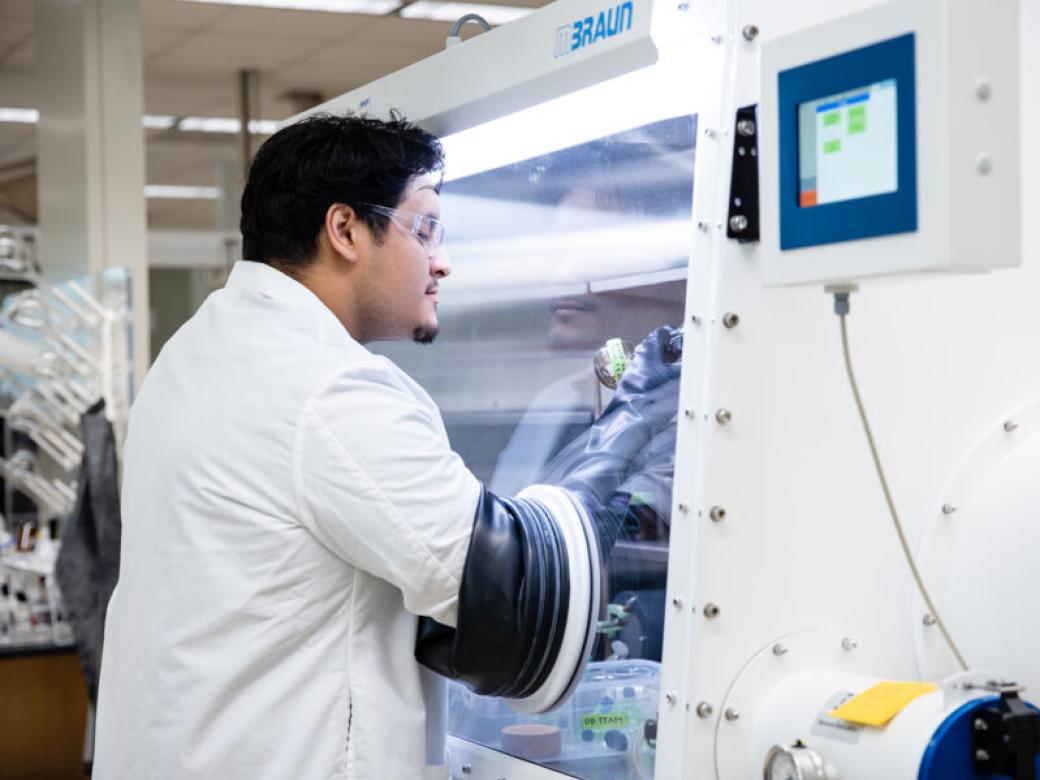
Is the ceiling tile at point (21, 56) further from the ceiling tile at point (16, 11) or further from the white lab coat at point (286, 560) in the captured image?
the white lab coat at point (286, 560)

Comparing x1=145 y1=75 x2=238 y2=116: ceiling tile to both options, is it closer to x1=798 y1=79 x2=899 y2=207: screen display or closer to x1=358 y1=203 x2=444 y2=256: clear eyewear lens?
x1=358 y1=203 x2=444 y2=256: clear eyewear lens

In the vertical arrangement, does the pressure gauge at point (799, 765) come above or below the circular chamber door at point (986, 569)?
below

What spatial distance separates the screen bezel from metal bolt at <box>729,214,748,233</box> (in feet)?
0.39

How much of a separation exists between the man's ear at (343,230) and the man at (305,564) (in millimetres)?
72

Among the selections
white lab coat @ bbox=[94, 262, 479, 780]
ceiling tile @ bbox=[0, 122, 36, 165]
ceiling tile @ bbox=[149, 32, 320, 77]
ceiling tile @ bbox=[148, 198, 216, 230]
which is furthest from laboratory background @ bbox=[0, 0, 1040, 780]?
ceiling tile @ bbox=[148, 198, 216, 230]

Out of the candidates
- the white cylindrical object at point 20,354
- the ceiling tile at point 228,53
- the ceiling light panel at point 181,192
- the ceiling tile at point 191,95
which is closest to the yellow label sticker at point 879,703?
the white cylindrical object at point 20,354

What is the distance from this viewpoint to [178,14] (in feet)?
22.0

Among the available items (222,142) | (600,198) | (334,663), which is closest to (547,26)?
(600,198)

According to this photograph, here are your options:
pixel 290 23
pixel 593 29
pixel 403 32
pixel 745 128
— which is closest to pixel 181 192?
pixel 290 23

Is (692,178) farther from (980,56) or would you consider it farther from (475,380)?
(475,380)

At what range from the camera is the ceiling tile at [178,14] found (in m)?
6.51

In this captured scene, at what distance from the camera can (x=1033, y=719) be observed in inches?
52.4

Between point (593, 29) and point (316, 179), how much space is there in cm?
40

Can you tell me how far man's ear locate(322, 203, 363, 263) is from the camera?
1744 millimetres
